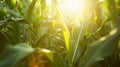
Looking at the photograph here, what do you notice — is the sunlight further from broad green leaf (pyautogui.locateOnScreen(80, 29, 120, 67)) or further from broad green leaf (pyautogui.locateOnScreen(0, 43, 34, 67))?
broad green leaf (pyautogui.locateOnScreen(0, 43, 34, 67))

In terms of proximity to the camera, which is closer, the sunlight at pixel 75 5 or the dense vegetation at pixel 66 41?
the dense vegetation at pixel 66 41

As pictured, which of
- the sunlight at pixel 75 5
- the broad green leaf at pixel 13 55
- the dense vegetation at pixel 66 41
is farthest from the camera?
the sunlight at pixel 75 5

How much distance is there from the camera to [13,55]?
618mm

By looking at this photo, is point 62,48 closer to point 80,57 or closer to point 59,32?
point 59,32

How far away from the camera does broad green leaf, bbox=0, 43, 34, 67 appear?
0.58 meters

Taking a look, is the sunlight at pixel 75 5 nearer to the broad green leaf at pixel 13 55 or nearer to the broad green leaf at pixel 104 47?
the broad green leaf at pixel 104 47

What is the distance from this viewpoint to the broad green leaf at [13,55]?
0.58m

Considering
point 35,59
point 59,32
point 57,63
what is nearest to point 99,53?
point 57,63

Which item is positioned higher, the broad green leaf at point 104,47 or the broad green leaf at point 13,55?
the broad green leaf at point 13,55

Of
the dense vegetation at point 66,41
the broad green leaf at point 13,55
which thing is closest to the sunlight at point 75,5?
the dense vegetation at point 66,41

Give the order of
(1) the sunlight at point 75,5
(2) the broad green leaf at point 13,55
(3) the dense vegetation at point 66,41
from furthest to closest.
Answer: (1) the sunlight at point 75,5, (3) the dense vegetation at point 66,41, (2) the broad green leaf at point 13,55

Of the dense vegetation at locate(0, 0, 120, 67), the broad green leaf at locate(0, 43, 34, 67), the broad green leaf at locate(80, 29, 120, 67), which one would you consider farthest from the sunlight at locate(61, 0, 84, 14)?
the broad green leaf at locate(0, 43, 34, 67)

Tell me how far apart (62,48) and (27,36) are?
0.67 ft

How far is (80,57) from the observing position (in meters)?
0.98
